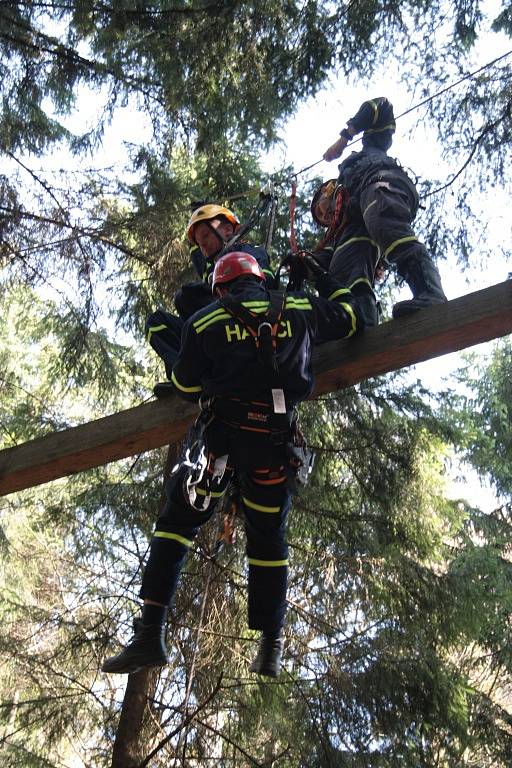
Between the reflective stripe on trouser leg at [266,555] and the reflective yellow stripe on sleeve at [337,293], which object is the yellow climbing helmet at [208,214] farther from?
the reflective stripe on trouser leg at [266,555]

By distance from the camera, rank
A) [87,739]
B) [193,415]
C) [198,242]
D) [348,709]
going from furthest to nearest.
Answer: [87,739] → [348,709] → [198,242] → [193,415]

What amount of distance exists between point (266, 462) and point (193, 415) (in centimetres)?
68

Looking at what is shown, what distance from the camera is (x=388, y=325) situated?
3.51 m

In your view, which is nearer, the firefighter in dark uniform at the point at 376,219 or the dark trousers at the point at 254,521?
the dark trousers at the point at 254,521

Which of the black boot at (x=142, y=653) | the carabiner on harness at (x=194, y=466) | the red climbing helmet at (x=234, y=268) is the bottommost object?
the black boot at (x=142, y=653)

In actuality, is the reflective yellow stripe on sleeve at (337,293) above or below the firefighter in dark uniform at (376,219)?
below

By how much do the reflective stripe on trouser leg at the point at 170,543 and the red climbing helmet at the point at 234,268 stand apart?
2.86 feet

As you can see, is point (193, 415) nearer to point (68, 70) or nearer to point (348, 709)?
point (348, 709)

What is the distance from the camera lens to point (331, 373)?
11.8ft

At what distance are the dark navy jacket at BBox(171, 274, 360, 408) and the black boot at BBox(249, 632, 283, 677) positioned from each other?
1028 millimetres

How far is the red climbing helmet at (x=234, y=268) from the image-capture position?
3.29 meters

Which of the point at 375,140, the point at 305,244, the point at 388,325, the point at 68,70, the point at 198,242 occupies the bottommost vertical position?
the point at 388,325

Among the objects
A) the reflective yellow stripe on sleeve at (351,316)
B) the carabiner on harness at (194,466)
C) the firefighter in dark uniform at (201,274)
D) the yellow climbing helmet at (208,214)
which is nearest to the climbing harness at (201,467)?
the carabiner on harness at (194,466)

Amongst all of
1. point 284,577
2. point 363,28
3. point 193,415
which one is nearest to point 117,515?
point 193,415
